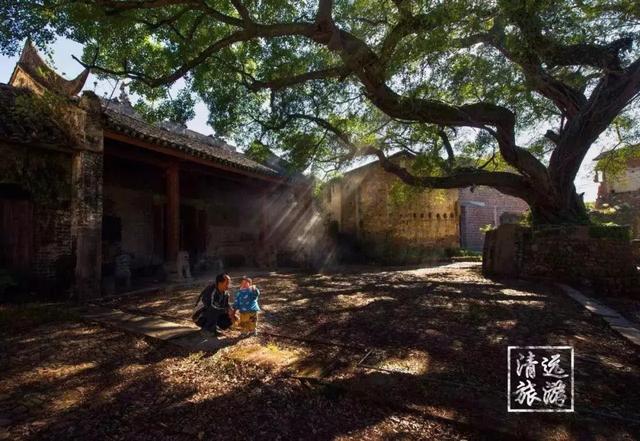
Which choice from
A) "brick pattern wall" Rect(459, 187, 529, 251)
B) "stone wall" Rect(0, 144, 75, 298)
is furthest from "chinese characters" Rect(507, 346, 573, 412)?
"brick pattern wall" Rect(459, 187, 529, 251)

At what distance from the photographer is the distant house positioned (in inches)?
569

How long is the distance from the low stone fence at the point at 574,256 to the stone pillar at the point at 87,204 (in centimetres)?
1084

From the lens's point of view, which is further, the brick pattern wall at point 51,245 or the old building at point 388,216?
the old building at point 388,216

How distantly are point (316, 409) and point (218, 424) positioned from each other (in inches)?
31.2

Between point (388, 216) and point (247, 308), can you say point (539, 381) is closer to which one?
point (247, 308)

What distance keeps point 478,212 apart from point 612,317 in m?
20.4

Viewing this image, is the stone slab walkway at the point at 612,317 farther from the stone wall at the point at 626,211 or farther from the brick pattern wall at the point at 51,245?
the stone wall at the point at 626,211

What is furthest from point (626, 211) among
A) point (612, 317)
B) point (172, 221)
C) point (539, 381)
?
point (172, 221)

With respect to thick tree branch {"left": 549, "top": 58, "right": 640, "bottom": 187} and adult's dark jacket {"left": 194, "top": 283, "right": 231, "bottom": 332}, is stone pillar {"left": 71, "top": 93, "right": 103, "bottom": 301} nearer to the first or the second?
adult's dark jacket {"left": 194, "top": 283, "right": 231, "bottom": 332}

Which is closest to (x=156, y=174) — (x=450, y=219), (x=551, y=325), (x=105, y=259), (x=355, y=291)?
(x=105, y=259)

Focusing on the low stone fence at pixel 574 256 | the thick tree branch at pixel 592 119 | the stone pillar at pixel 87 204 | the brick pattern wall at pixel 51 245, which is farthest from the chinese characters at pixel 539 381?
the brick pattern wall at pixel 51 245

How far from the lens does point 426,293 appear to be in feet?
28.4

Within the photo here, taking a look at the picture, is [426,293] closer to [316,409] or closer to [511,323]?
[511,323]

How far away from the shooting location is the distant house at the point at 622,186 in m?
14.4
